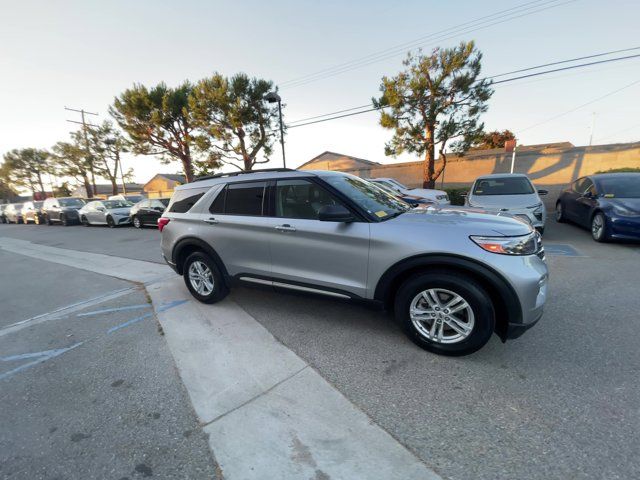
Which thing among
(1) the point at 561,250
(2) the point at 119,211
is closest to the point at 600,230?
(1) the point at 561,250

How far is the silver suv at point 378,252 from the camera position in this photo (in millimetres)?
2402

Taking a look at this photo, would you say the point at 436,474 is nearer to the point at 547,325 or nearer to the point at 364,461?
the point at 364,461

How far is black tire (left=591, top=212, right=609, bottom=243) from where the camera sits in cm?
616

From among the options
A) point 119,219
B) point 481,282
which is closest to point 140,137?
point 119,219

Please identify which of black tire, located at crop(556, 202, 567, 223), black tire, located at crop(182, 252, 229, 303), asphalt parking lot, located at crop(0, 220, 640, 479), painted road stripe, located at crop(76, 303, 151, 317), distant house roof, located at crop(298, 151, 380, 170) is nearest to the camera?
asphalt parking lot, located at crop(0, 220, 640, 479)

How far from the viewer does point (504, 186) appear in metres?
7.60

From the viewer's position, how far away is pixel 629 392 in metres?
2.08

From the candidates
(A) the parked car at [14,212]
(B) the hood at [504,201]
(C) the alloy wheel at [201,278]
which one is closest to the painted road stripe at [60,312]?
(C) the alloy wheel at [201,278]

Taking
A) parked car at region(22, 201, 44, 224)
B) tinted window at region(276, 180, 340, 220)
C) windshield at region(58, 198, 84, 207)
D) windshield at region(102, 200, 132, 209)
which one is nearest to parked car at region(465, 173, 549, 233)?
tinted window at region(276, 180, 340, 220)

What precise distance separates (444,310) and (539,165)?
18118 millimetres

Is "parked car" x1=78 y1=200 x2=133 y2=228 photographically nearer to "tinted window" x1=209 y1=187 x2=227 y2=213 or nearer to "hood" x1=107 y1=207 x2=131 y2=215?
"hood" x1=107 y1=207 x2=131 y2=215

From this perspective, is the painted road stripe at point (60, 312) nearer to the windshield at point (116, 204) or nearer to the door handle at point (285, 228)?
the door handle at point (285, 228)

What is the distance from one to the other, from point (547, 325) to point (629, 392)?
1.02 metres

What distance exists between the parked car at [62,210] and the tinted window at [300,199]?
19.4m
